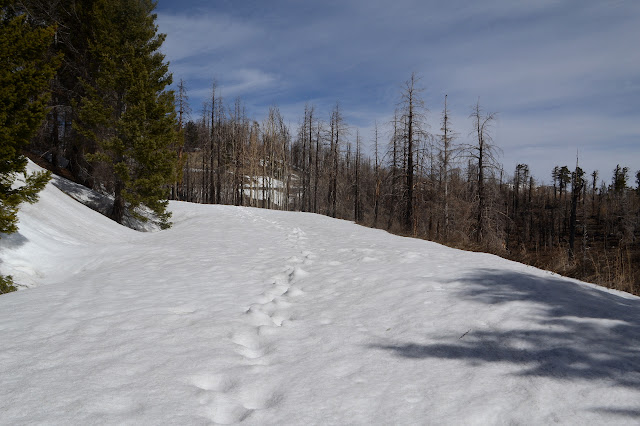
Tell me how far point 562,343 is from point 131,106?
14186 millimetres

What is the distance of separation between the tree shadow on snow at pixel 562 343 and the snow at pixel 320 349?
2cm

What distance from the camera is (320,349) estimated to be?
296 cm

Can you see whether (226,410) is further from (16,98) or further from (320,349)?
(16,98)

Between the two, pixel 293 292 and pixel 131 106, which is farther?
pixel 131 106

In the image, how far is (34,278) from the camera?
5.71 m

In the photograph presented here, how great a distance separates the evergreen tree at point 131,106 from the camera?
40.5ft

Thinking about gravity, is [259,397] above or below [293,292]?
below

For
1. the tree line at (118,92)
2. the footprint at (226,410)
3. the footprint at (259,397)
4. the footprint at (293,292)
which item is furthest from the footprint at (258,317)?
the tree line at (118,92)

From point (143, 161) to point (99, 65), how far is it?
5036 millimetres

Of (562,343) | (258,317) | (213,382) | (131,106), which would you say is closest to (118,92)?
(131,106)

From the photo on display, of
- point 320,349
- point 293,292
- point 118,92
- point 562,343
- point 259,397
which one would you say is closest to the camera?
point 259,397

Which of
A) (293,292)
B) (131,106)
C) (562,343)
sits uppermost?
(131,106)

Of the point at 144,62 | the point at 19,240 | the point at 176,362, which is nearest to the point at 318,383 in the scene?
the point at 176,362

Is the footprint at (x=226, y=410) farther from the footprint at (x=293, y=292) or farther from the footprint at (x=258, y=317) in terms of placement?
the footprint at (x=293, y=292)
